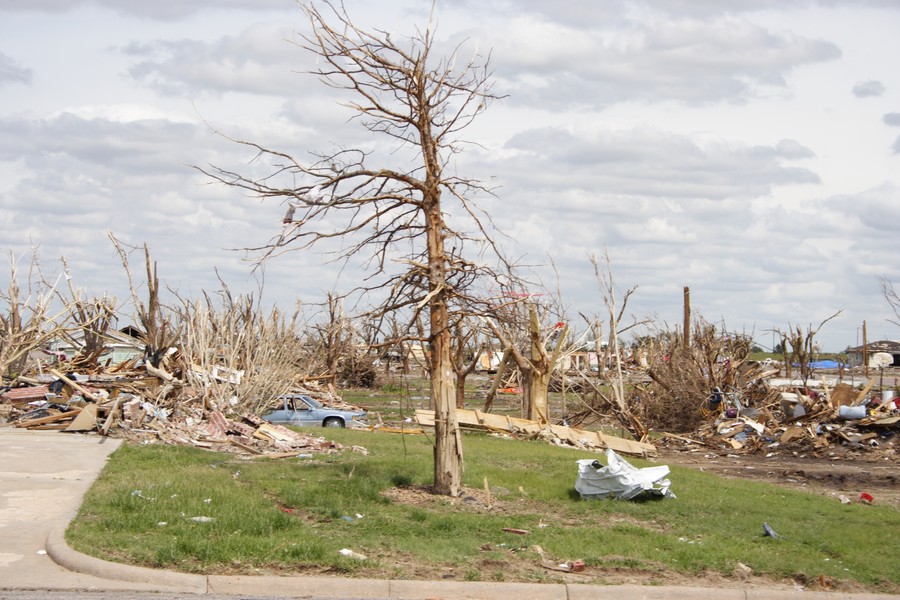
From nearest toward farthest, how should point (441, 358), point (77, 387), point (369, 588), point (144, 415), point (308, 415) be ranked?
point (369, 588)
point (441, 358)
point (144, 415)
point (77, 387)
point (308, 415)

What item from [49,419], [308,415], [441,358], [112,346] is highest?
[112,346]

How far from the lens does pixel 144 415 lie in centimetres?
1897

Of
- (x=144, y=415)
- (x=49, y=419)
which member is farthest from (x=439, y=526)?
(x=49, y=419)

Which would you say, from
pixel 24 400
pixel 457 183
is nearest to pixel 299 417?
pixel 24 400

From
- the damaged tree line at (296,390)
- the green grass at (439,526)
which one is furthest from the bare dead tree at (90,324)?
the green grass at (439,526)

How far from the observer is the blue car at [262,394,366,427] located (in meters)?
25.6

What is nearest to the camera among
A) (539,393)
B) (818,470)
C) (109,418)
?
(109,418)

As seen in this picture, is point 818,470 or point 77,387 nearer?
point 77,387

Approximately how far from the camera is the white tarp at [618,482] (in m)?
12.6

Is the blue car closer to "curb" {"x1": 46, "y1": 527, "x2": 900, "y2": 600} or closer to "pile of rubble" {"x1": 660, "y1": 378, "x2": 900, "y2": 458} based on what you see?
"pile of rubble" {"x1": 660, "y1": 378, "x2": 900, "y2": 458}

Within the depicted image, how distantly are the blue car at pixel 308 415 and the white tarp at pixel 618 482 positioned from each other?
1387cm

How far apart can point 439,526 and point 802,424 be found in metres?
18.1

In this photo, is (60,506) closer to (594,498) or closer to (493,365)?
(594,498)

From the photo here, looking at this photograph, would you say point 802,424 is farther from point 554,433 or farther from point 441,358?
point 441,358
